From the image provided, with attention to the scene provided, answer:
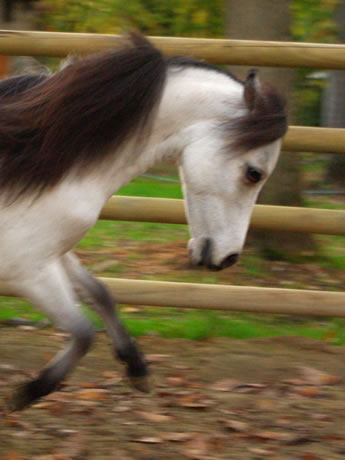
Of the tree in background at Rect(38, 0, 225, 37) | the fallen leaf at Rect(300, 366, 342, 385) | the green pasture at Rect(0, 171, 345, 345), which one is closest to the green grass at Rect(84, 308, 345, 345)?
the green pasture at Rect(0, 171, 345, 345)

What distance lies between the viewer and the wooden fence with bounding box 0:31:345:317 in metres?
4.16

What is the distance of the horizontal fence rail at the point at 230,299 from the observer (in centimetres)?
423

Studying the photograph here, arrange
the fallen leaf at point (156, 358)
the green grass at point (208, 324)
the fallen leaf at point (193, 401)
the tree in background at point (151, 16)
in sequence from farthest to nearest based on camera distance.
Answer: the tree in background at point (151, 16) < the green grass at point (208, 324) < the fallen leaf at point (156, 358) < the fallen leaf at point (193, 401)

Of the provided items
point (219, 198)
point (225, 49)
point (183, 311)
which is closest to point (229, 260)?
point (219, 198)

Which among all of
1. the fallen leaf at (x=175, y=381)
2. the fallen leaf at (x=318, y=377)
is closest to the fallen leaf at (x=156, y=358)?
the fallen leaf at (x=175, y=381)

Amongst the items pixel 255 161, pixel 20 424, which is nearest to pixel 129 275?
pixel 20 424

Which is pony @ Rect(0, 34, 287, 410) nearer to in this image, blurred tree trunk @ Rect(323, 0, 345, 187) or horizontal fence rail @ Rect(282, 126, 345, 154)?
horizontal fence rail @ Rect(282, 126, 345, 154)

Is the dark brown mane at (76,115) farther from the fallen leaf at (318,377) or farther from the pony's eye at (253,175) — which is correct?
the fallen leaf at (318,377)

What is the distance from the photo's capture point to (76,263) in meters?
3.52

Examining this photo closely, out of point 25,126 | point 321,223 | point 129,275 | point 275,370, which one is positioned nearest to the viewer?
point 25,126

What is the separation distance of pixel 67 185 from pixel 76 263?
0.62 metres

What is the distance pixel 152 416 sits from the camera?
3451 mm

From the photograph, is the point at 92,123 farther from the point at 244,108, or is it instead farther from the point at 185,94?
the point at 244,108

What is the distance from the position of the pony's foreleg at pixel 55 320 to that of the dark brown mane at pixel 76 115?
365mm
